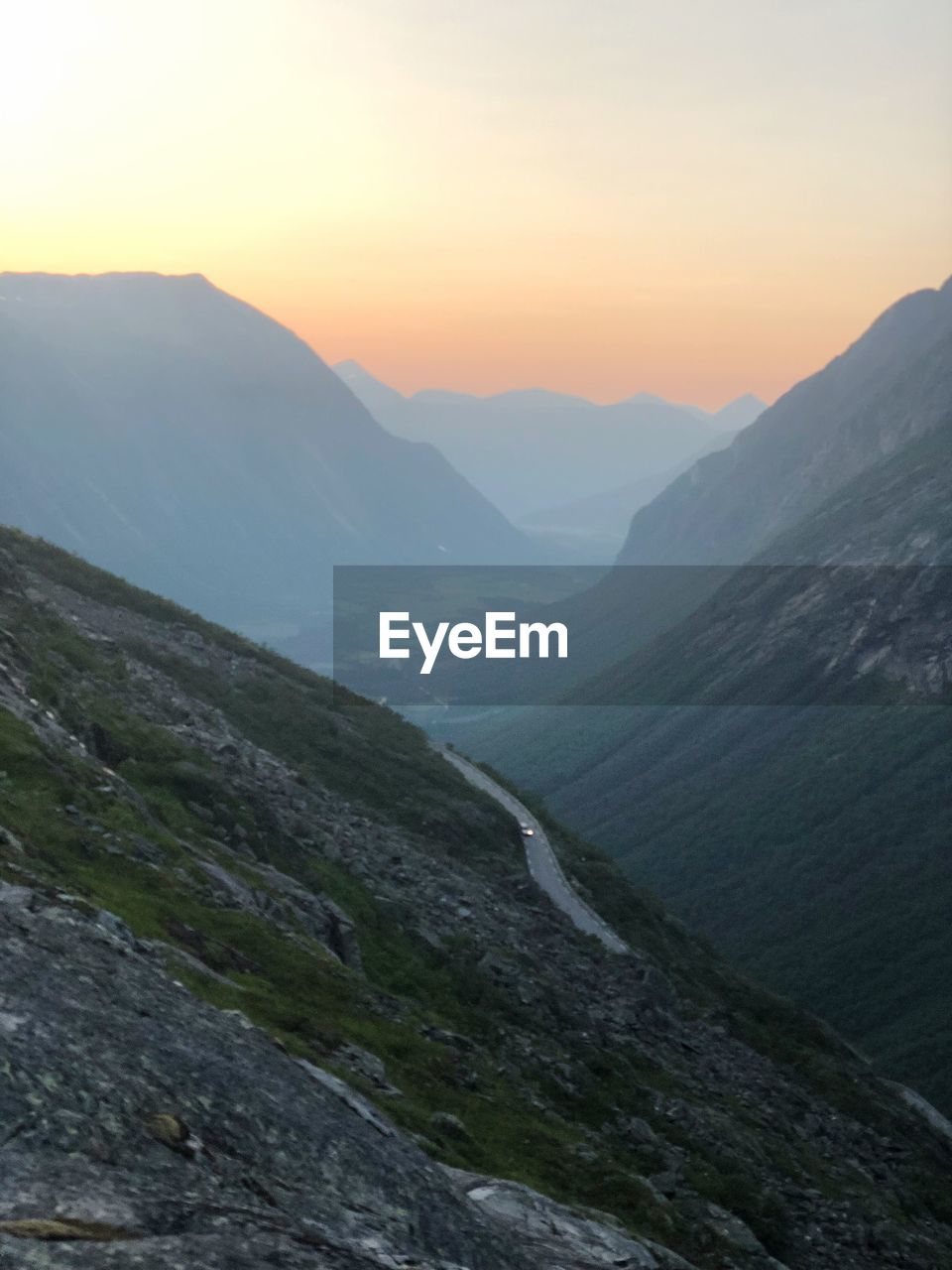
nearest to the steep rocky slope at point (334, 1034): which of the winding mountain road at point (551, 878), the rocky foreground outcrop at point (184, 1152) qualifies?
the rocky foreground outcrop at point (184, 1152)

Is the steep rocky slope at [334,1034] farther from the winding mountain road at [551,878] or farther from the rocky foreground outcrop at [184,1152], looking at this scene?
the winding mountain road at [551,878]

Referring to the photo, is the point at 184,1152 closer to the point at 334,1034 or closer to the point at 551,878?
the point at 334,1034

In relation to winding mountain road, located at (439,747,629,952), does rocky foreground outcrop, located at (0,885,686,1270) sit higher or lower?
higher

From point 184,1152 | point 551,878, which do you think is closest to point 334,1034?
point 184,1152

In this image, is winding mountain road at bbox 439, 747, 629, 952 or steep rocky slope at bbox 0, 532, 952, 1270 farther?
winding mountain road at bbox 439, 747, 629, 952

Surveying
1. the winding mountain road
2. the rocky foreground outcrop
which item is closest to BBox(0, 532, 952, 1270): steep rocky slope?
the rocky foreground outcrop

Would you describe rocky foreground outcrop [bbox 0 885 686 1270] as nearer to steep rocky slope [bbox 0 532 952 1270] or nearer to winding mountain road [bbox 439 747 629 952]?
steep rocky slope [bbox 0 532 952 1270]

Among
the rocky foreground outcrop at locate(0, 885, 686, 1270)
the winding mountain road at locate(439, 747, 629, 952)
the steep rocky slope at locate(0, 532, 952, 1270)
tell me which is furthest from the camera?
the winding mountain road at locate(439, 747, 629, 952)
